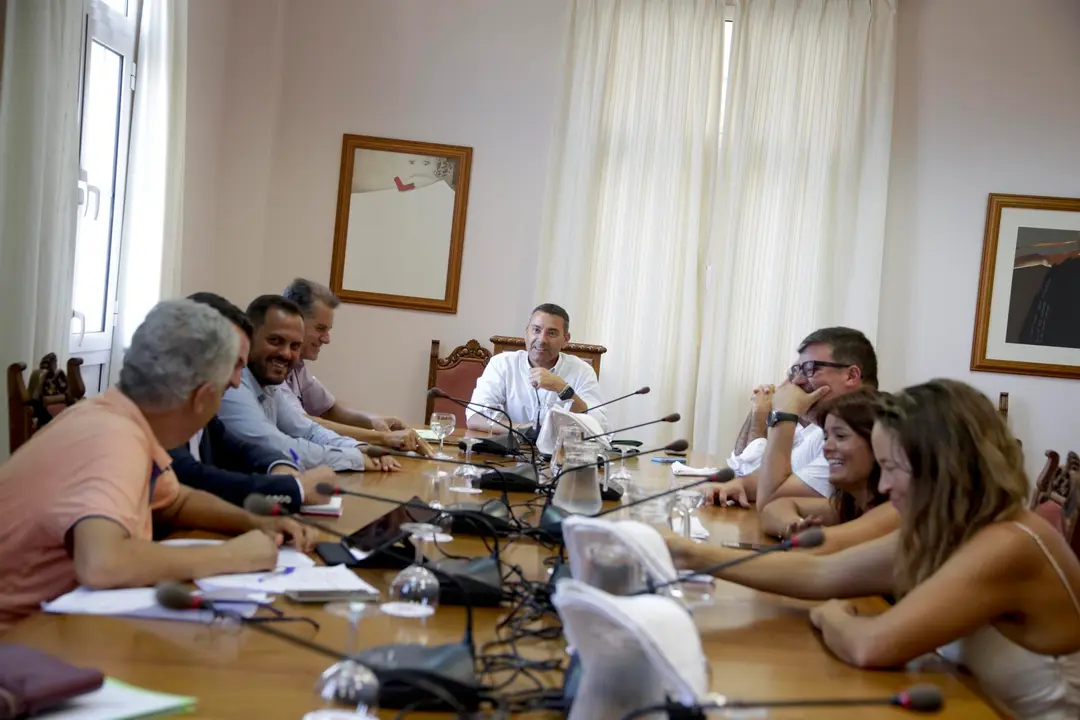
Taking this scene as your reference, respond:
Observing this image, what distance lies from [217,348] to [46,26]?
2198 mm

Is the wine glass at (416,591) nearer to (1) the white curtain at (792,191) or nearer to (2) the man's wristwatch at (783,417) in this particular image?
A: (2) the man's wristwatch at (783,417)

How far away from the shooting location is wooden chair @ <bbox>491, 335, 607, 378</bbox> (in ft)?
17.4

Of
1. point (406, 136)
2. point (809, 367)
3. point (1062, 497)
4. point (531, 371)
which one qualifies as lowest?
point (1062, 497)

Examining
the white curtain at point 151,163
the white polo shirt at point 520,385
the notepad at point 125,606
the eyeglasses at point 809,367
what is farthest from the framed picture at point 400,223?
the notepad at point 125,606

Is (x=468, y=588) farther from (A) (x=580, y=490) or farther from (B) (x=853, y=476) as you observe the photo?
(B) (x=853, y=476)

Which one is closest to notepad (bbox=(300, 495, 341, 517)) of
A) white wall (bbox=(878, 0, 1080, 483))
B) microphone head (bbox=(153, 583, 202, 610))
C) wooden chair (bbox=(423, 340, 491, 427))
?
microphone head (bbox=(153, 583, 202, 610))

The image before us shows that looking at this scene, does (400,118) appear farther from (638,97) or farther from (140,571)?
(140,571)

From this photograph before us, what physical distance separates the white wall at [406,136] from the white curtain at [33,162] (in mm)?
1971

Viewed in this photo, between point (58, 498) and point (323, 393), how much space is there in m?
2.73

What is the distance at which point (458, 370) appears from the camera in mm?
5492

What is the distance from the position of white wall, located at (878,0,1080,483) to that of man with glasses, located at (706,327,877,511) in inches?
103

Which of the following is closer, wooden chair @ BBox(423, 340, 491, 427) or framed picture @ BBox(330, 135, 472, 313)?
wooden chair @ BBox(423, 340, 491, 427)

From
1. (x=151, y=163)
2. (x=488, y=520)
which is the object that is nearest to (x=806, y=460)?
(x=488, y=520)

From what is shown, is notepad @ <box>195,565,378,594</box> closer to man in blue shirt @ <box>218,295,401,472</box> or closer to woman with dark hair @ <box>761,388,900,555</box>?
woman with dark hair @ <box>761,388,900,555</box>
